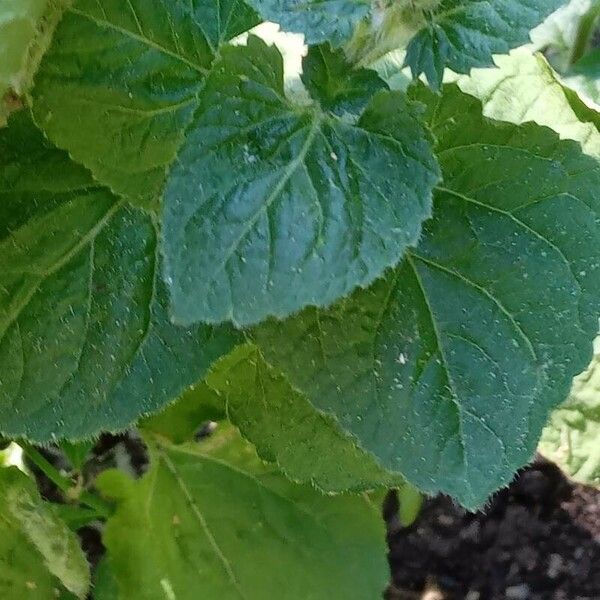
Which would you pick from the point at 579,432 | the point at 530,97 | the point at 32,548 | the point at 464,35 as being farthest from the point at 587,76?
the point at 32,548

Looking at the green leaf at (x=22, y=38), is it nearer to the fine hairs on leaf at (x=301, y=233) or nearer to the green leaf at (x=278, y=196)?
the fine hairs on leaf at (x=301, y=233)

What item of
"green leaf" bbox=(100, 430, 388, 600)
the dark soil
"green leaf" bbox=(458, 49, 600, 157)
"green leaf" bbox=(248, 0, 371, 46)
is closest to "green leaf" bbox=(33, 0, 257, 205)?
"green leaf" bbox=(248, 0, 371, 46)

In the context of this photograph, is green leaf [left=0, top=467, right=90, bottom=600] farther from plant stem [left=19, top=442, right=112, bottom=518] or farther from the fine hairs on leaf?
plant stem [left=19, top=442, right=112, bottom=518]

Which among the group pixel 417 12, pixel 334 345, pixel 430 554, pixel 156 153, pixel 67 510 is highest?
pixel 417 12

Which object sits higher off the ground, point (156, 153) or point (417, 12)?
point (417, 12)

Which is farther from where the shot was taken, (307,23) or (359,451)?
(359,451)

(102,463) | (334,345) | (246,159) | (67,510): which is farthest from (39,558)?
(246,159)

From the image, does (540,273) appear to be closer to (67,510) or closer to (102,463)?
(67,510)
